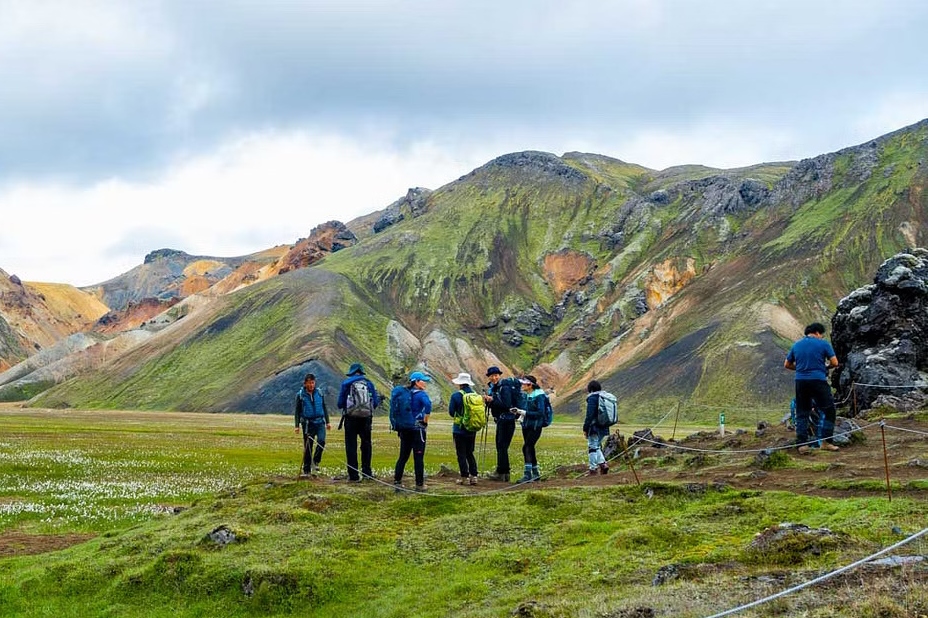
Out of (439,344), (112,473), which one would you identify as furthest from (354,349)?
(112,473)

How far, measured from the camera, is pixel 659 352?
13512 cm

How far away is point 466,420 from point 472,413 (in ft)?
1.09

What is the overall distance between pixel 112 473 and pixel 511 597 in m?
27.3

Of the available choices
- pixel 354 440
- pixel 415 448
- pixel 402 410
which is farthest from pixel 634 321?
pixel 402 410

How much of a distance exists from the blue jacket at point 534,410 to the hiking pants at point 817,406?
301 inches

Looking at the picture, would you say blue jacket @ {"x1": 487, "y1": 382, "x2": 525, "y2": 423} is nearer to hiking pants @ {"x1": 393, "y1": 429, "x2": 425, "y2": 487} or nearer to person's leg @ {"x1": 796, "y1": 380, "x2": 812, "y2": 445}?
hiking pants @ {"x1": 393, "y1": 429, "x2": 425, "y2": 487}

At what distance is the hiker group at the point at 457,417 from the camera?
20.0m

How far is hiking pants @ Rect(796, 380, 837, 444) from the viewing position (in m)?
20.2

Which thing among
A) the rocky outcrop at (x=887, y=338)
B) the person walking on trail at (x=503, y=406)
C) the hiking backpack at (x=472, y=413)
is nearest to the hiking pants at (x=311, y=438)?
the hiking backpack at (x=472, y=413)

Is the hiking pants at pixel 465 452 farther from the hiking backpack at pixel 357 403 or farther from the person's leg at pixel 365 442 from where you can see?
the hiking backpack at pixel 357 403

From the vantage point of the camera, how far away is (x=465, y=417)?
21156 mm

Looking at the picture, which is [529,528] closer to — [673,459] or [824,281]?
[673,459]

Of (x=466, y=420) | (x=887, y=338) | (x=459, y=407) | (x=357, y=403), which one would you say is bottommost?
(x=466, y=420)

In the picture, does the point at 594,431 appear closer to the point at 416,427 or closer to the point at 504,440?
the point at 504,440
